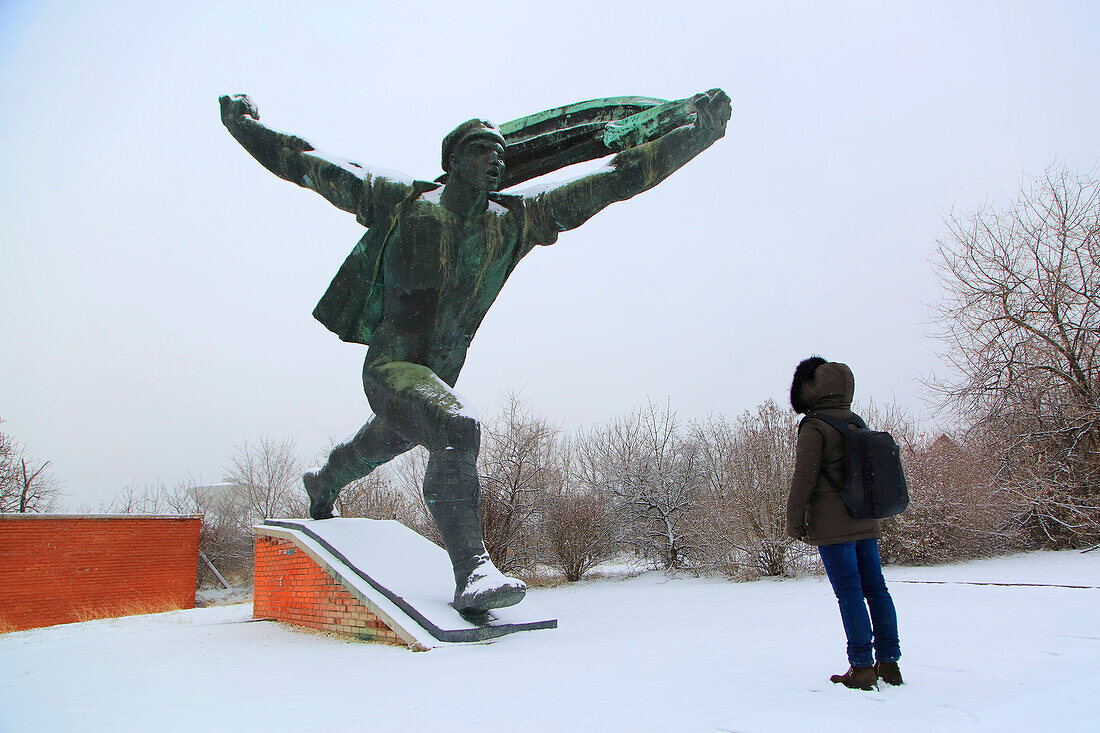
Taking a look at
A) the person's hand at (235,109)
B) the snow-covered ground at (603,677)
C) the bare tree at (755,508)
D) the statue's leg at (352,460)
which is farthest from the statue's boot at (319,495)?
the bare tree at (755,508)

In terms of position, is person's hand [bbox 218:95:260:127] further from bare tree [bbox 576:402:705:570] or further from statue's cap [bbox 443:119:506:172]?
bare tree [bbox 576:402:705:570]

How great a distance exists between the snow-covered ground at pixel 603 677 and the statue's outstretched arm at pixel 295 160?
2646 millimetres

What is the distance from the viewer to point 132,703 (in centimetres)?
248

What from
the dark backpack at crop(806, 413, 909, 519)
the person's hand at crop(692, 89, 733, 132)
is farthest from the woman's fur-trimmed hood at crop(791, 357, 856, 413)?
the person's hand at crop(692, 89, 733, 132)

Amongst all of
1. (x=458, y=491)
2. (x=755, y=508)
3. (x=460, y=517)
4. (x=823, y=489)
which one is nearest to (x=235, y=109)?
(x=458, y=491)

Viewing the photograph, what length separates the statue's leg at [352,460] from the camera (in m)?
4.50

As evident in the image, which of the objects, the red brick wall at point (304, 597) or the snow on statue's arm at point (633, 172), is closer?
the snow on statue's arm at point (633, 172)

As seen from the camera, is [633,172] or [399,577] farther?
[399,577]

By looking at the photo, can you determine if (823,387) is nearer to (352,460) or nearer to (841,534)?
(841,534)

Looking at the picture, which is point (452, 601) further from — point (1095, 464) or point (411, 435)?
point (1095, 464)

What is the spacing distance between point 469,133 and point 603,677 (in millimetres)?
2889

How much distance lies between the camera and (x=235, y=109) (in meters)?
4.16

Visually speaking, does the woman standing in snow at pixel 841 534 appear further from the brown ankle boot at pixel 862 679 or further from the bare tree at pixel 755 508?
the bare tree at pixel 755 508

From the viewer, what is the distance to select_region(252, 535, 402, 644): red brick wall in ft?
13.4
